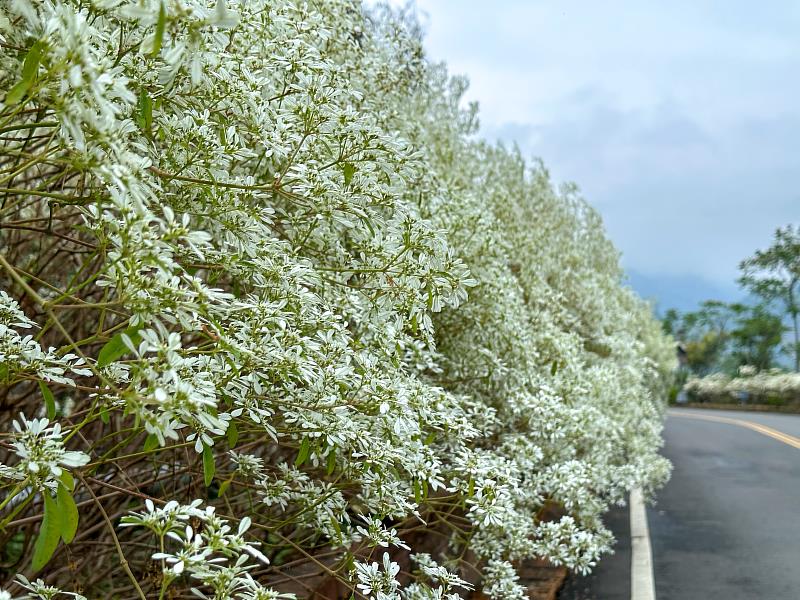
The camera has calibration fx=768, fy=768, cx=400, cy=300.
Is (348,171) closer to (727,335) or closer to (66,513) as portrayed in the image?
(66,513)

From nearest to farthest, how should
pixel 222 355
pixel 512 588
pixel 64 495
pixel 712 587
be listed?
pixel 64 495, pixel 222 355, pixel 512 588, pixel 712 587

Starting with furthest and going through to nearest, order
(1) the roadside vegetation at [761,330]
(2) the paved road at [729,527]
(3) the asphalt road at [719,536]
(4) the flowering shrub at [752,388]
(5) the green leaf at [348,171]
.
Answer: (1) the roadside vegetation at [761,330], (4) the flowering shrub at [752,388], (2) the paved road at [729,527], (3) the asphalt road at [719,536], (5) the green leaf at [348,171]

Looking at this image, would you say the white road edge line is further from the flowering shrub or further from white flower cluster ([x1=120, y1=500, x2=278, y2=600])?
the flowering shrub

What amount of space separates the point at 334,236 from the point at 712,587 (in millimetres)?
5303

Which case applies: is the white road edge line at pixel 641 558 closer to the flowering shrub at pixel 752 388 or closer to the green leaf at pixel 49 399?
the green leaf at pixel 49 399

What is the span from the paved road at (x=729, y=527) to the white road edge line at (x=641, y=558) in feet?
0.27

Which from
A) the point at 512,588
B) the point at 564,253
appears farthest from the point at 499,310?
the point at 564,253

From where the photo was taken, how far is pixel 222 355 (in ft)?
7.71

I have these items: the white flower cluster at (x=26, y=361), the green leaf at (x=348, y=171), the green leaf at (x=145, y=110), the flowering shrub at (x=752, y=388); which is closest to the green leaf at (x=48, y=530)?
the white flower cluster at (x=26, y=361)

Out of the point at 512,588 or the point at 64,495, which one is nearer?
the point at 64,495

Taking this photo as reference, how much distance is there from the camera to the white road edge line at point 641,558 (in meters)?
6.47

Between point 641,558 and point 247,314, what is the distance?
643 cm

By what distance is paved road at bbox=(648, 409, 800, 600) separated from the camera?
6.75 meters

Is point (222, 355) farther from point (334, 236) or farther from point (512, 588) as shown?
point (512, 588)
